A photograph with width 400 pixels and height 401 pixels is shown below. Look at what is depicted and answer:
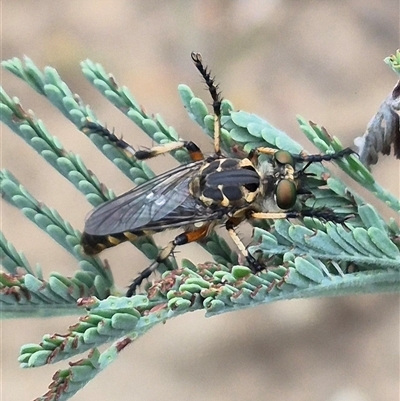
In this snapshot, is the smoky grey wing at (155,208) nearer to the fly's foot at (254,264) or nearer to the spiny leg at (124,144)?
the spiny leg at (124,144)

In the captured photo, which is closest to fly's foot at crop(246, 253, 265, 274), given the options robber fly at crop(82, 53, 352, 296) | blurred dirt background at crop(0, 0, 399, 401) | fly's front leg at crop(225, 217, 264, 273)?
fly's front leg at crop(225, 217, 264, 273)

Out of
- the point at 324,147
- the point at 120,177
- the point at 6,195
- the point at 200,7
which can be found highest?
the point at 200,7

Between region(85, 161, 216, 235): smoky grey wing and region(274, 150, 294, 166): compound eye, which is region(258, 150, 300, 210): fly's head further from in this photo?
region(85, 161, 216, 235): smoky grey wing

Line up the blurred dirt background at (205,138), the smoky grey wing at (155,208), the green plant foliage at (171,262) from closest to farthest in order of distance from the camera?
1. the green plant foliage at (171,262)
2. the smoky grey wing at (155,208)
3. the blurred dirt background at (205,138)

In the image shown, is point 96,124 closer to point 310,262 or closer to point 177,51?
point 310,262

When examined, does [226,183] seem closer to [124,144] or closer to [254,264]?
[124,144]

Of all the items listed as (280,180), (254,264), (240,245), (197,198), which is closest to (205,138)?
(197,198)

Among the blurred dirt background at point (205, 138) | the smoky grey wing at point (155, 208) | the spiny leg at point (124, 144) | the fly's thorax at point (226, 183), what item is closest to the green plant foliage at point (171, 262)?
the spiny leg at point (124, 144)

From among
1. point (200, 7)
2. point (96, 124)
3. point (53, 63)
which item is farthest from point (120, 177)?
point (96, 124)
